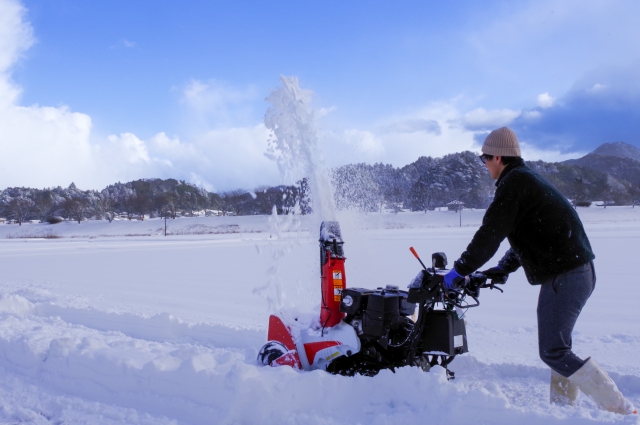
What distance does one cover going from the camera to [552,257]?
2.71m

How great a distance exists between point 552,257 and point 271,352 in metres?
2.10

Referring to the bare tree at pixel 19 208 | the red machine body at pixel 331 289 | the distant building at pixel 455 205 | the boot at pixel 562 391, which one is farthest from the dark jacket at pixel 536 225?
the bare tree at pixel 19 208

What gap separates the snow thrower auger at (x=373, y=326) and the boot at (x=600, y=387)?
→ 66cm

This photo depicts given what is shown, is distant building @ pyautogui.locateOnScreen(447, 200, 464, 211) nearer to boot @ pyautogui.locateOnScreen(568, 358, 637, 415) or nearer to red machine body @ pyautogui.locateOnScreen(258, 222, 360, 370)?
red machine body @ pyautogui.locateOnScreen(258, 222, 360, 370)

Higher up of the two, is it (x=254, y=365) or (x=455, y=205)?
(x=455, y=205)

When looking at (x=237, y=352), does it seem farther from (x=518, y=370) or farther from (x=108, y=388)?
(x=518, y=370)

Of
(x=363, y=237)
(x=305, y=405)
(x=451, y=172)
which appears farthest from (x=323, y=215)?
(x=451, y=172)

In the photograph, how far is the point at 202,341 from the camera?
5508 mm

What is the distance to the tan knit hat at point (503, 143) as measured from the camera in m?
2.88

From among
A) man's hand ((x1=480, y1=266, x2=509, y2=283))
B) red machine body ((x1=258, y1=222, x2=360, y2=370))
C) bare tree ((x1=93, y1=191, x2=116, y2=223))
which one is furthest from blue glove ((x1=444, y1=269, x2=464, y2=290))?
bare tree ((x1=93, y1=191, x2=116, y2=223))

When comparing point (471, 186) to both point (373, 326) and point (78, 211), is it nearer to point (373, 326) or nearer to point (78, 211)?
point (78, 211)

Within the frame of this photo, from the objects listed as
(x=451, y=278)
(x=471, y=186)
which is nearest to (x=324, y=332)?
(x=451, y=278)

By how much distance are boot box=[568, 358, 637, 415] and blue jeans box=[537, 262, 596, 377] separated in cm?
4

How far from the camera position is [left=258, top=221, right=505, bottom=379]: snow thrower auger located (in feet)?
10.0
